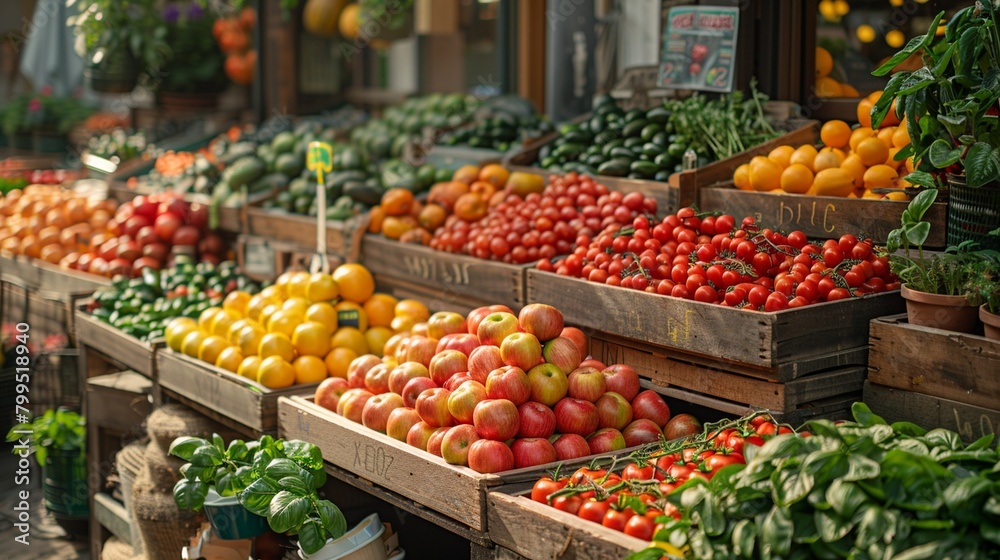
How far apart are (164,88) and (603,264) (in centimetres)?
659

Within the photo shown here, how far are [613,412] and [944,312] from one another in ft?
3.33

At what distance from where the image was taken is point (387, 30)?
8.17m

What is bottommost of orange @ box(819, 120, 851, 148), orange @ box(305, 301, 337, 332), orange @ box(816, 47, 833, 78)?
orange @ box(305, 301, 337, 332)

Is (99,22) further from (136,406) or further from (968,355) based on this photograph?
(968,355)

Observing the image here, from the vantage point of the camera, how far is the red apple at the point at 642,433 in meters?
3.33

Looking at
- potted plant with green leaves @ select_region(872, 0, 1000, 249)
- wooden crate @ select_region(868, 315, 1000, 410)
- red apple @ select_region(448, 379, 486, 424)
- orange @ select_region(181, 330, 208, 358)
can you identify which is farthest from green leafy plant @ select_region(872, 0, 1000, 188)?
orange @ select_region(181, 330, 208, 358)

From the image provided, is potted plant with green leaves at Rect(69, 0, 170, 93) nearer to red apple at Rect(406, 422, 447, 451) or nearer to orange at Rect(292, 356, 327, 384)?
orange at Rect(292, 356, 327, 384)

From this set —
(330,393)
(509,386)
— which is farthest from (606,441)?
(330,393)

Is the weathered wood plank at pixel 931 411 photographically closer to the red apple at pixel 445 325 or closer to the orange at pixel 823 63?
the red apple at pixel 445 325

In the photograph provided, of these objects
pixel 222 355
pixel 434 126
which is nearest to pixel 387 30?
pixel 434 126

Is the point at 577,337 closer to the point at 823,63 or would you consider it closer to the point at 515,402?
the point at 515,402

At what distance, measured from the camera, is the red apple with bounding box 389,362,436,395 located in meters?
3.63

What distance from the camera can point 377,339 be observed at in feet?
15.0

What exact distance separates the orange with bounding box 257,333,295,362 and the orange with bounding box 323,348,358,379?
0.15 meters
